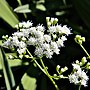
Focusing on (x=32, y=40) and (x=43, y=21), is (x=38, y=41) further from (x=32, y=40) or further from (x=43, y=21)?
(x=43, y=21)

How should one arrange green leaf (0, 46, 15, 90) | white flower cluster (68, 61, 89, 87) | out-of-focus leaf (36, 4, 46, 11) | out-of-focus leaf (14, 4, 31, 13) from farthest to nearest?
out-of-focus leaf (36, 4, 46, 11) < out-of-focus leaf (14, 4, 31, 13) < green leaf (0, 46, 15, 90) < white flower cluster (68, 61, 89, 87)

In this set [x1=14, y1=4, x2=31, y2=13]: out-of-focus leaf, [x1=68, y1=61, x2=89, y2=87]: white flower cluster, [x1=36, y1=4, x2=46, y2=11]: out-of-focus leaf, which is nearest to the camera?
[x1=68, y1=61, x2=89, y2=87]: white flower cluster

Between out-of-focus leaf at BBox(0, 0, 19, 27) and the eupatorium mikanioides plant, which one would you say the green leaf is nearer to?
the eupatorium mikanioides plant

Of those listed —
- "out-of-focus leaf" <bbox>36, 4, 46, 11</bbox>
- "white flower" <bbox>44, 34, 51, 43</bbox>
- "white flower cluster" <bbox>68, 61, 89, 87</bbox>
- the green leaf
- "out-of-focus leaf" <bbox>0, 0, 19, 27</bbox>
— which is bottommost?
"white flower cluster" <bbox>68, 61, 89, 87</bbox>

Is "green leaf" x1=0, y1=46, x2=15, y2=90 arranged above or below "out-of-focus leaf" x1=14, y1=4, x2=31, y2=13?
below

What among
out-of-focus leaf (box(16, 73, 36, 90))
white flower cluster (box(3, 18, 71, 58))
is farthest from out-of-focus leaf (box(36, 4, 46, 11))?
white flower cluster (box(3, 18, 71, 58))

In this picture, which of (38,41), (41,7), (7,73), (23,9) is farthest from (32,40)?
(41,7)

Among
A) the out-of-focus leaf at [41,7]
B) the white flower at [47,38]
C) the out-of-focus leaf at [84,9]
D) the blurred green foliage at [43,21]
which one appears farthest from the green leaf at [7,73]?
the out-of-focus leaf at [84,9]

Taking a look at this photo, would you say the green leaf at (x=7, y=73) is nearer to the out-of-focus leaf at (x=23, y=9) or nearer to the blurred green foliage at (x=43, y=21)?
the blurred green foliage at (x=43, y=21)
